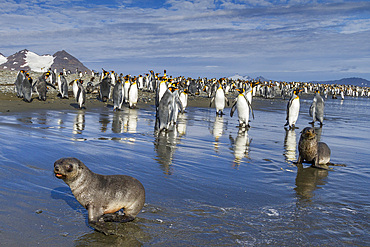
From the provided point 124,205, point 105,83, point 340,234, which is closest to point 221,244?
point 124,205

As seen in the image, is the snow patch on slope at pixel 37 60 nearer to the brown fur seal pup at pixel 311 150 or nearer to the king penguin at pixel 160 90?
the king penguin at pixel 160 90

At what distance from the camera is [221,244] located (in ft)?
10.6

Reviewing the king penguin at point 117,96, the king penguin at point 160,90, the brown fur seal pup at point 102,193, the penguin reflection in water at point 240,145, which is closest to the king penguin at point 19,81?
the king penguin at point 117,96

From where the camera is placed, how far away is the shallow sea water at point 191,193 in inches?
132

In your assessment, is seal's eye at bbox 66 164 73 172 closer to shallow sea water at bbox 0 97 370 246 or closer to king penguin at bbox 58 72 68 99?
shallow sea water at bbox 0 97 370 246

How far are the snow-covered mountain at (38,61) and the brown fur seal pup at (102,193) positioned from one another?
139m

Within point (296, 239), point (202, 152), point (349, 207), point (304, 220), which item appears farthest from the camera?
point (202, 152)

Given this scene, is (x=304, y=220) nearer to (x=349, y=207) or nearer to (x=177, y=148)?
(x=349, y=207)

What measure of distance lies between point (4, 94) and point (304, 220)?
1798cm

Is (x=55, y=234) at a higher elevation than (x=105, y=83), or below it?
below

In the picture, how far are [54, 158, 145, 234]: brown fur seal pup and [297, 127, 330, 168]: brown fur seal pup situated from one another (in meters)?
3.83

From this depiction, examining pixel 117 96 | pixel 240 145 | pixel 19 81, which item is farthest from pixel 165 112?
pixel 19 81

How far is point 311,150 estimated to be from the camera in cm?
649

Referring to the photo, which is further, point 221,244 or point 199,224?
point 199,224
